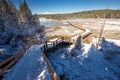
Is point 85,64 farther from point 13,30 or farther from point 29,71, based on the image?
point 13,30

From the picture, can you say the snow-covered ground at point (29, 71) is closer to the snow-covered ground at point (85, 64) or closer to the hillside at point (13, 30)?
the snow-covered ground at point (85, 64)

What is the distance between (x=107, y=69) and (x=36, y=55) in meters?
9.51

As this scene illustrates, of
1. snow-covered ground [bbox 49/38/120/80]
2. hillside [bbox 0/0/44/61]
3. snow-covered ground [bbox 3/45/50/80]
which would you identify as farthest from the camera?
hillside [bbox 0/0/44/61]

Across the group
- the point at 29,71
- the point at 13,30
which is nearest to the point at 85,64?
the point at 29,71

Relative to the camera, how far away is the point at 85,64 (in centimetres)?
1889

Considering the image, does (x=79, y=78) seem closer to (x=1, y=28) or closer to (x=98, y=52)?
(x=98, y=52)

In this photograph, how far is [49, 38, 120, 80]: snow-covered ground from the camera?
15857 mm

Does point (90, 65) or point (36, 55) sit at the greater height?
point (36, 55)

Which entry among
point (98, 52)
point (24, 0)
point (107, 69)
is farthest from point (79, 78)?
point (24, 0)

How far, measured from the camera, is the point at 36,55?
1698 centimetres

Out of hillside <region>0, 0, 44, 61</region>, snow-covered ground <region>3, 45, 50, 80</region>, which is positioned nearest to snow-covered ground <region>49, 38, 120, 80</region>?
snow-covered ground <region>3, 45, 50, 80</region>

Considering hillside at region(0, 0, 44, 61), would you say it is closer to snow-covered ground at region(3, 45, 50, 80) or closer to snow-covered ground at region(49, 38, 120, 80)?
snow-covered ground at region(3, 45, 50, 80)

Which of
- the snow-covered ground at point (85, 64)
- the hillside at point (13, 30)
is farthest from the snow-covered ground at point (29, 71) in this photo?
the hillside at point (13, 30)

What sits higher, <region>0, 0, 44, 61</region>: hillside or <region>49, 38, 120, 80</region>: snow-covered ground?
<region>0, 0, 44, 61</region>: hillside
